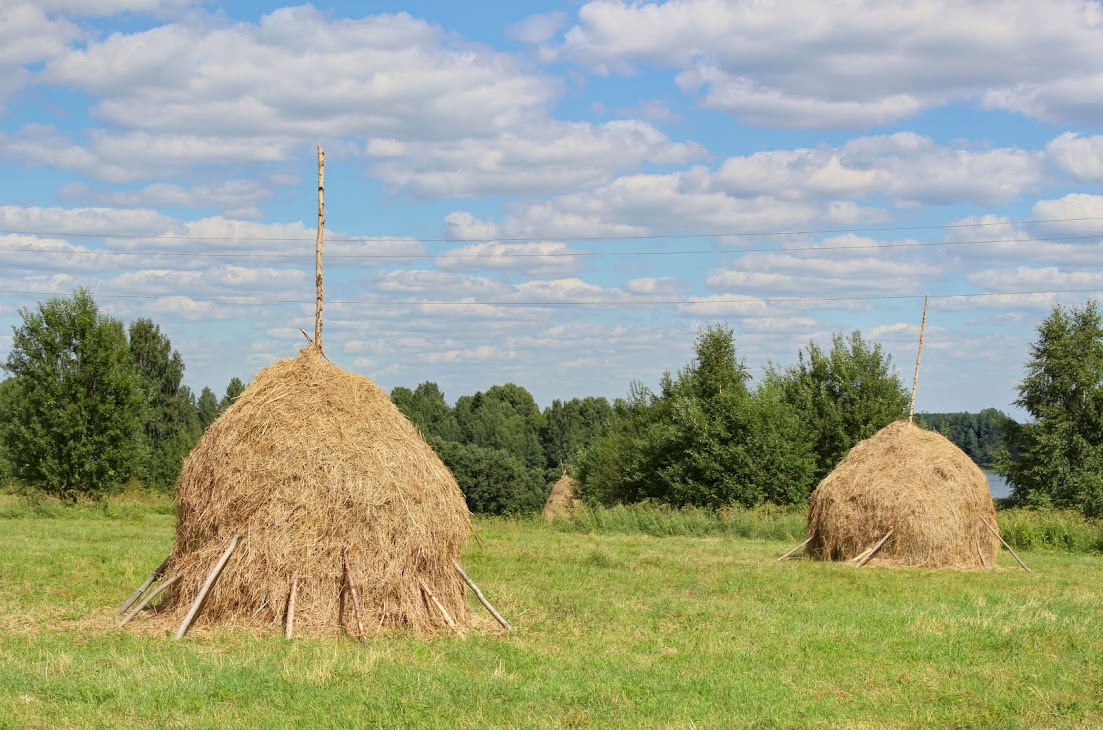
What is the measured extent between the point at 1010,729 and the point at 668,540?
21.1 m

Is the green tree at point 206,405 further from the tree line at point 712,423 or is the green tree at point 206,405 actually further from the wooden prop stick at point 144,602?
the wooden prop stick at point 144,602

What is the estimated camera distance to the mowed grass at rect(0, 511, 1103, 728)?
9.31m

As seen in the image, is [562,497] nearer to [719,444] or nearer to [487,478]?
[487,478]

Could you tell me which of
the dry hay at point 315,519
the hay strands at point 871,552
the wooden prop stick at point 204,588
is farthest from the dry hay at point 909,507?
the wooden prop stick at point 204,588

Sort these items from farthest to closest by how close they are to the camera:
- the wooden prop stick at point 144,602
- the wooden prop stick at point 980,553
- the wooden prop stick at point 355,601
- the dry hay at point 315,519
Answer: the wooden prop stick at point 980,553, the wooden prop stick at point 144,602, the dry hay at point 315,519, the wooden prop stick at point 355,601

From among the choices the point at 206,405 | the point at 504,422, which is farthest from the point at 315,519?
the point at 504,422

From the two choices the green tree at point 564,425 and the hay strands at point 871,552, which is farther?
the green tree at point 564,425

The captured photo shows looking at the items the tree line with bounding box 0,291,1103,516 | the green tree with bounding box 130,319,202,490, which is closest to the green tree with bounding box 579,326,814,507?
the tree line with bounding box 0,291,1103,516

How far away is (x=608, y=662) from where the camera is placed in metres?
11.6

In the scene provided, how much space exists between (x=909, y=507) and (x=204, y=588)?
52.9 feet

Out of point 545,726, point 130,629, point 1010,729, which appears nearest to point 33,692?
point 130,629

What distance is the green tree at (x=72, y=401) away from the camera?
135 feet

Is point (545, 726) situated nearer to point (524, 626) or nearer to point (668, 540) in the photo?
point (524, 626)

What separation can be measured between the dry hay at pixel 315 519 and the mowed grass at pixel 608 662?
579 millimetres
